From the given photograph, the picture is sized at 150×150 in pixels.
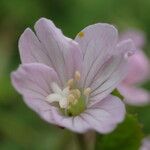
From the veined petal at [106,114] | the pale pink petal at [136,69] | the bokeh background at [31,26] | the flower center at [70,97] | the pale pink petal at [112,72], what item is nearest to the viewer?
the veined petal at [106,114]

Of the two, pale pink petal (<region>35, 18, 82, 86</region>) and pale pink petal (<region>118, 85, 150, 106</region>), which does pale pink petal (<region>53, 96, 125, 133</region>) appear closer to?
pale pink petal (<region>35, 18, 82, 86</region>)

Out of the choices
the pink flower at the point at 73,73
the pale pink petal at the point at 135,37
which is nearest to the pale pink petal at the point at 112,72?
the pink flower at the point at 73,73

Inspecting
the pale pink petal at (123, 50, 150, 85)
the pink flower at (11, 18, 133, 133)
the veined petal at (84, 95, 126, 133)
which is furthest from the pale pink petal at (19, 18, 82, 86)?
the pale pink petal at (123, 50, 150, 85)

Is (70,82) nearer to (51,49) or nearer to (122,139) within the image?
(51,49)

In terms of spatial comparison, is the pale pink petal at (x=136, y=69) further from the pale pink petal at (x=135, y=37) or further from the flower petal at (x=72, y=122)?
the flower petal at (x=72, y=122)

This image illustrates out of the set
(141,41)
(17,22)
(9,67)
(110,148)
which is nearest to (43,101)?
(110,148)

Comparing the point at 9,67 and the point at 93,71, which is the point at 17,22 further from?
the point at 93,71
